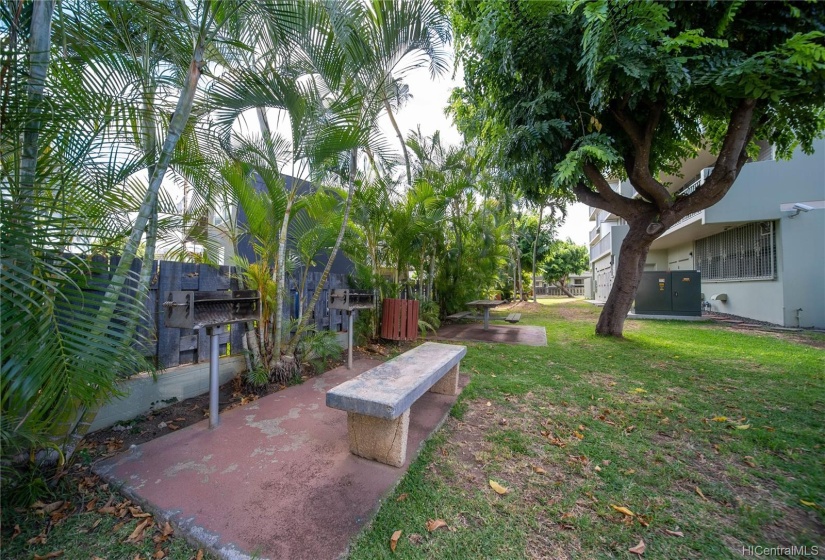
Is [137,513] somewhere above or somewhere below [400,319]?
below

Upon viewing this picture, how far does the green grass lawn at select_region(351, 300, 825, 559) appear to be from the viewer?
1.56m

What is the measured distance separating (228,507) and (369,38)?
4.36 metres

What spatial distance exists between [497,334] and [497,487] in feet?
19.4

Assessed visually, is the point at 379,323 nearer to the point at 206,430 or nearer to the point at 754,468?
the point at 206,430

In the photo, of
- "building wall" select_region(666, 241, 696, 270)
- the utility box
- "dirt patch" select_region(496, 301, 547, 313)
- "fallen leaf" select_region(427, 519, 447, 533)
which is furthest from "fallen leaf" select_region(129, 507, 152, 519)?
"building wall" select_region(666, 241, 696, 270)

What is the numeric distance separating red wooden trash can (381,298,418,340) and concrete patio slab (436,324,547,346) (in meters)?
1.37

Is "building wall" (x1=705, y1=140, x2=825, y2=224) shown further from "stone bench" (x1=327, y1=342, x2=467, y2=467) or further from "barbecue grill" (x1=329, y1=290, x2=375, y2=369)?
"stone bench" (x1=327, y1=342, x2=467, y2=467)

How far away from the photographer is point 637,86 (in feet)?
14.6

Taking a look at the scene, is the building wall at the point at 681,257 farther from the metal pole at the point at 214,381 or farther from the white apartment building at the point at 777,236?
the metal pole at the point at 214,381

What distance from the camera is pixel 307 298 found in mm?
4699

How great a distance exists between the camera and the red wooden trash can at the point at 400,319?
5.73m

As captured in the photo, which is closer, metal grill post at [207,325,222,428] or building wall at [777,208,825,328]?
metal grill post at [207,325,222,428]

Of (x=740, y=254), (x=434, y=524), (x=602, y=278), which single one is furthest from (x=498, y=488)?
(x=602, y=278)

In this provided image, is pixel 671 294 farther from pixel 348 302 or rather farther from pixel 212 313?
pixel 212 313
